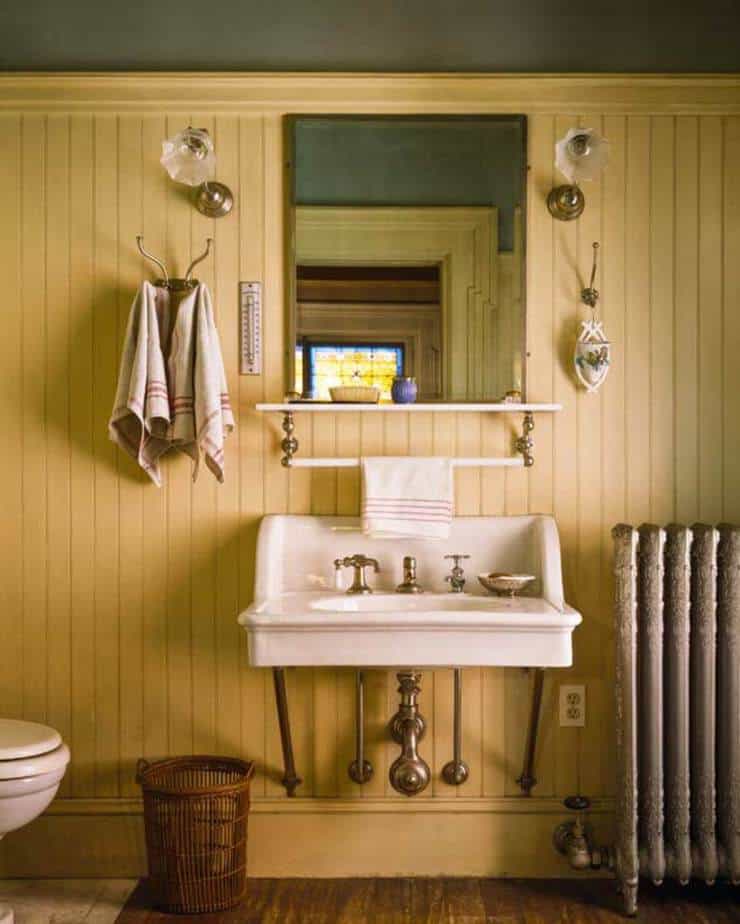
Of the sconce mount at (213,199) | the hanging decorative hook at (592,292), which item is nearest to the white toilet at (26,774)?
the sconce mount at (213,199)

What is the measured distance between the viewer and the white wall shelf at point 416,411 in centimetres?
249

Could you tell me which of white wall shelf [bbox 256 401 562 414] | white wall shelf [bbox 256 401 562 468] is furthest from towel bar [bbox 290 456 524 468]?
white wall shelf [bbox 256 401 562 414]

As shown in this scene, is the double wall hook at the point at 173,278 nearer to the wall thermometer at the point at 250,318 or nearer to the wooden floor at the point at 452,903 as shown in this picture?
the wall thermometer at the point at 250,318

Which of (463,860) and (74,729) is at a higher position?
(74,729)

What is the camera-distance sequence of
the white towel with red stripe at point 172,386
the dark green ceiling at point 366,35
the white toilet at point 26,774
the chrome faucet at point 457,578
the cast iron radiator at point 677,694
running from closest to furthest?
the white toilet at point 26,774
the cast iron radiator at point 677,694
the white towel with red stripe at point 172,386
the chrome faucet at point 457,578
the dark green ceiling at point 366,35

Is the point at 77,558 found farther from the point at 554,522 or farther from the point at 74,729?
the point at 554,522

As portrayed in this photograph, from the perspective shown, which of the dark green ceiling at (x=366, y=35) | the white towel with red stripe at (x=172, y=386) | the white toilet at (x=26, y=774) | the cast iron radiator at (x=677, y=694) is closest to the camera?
the white toilet at (x=26, y=774)

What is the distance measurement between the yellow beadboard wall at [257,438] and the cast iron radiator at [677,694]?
0.28 meters

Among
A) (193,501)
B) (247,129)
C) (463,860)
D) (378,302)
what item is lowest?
(463,860)

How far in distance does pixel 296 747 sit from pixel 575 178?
1758 mm

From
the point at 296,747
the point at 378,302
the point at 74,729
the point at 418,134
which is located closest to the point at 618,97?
the point at 418,134

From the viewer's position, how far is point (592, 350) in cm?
255

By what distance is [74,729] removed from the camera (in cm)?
262

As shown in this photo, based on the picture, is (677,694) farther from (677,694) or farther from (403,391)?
(403,391)
